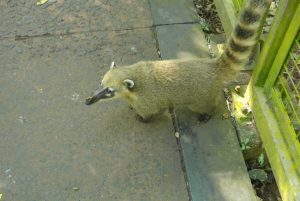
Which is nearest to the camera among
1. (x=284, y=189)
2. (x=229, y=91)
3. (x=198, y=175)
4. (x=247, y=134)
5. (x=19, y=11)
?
(x=284, y=189)

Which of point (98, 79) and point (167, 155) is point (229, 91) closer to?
point (167, 155)

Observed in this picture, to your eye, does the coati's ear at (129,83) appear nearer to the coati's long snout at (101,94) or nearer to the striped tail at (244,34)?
the coati's long snout at (101,94)

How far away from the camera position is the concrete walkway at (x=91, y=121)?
326 cm

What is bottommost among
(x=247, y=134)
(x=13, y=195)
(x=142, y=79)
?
(x=13, y=195)

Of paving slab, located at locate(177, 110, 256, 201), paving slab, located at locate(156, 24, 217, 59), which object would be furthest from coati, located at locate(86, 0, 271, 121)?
paving slab, located at locate(156, 24, 217, 59)

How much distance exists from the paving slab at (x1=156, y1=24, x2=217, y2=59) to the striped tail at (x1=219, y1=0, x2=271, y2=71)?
2.50ft

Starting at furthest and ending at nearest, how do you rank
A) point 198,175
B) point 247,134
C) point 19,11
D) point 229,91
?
point 19,11 < point 229,91 < point 247,134 < point 198,175

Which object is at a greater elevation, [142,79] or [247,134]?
[142,79]

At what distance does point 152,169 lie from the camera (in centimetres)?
336

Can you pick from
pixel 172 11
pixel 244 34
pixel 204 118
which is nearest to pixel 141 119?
pixel 204 118

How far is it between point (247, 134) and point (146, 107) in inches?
33.2

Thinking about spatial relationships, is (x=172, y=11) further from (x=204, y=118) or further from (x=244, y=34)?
(x=244, y=34)

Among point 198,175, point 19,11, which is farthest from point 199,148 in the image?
point 19,11

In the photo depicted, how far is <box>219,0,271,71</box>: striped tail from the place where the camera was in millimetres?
2930
